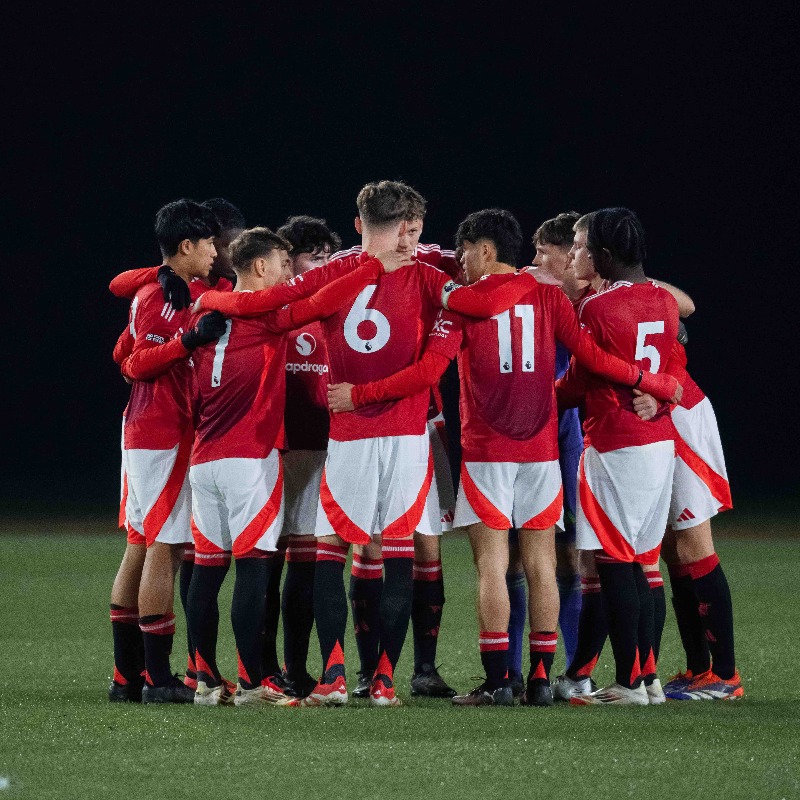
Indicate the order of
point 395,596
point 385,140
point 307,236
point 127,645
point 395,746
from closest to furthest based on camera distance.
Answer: point 395,746, point 395,596, point 127,645, point 307,236, point 385,140

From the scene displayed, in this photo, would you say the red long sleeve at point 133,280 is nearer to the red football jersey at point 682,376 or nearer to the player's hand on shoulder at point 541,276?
the player's hand on shoulder at point 541,276

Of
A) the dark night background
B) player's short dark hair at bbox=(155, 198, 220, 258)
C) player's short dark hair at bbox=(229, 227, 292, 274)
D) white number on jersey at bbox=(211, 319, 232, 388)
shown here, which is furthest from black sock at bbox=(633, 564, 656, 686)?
the dark night background

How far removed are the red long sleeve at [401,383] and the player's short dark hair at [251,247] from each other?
1.90 feet

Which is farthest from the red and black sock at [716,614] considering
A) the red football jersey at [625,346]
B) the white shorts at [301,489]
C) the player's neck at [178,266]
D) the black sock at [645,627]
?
the player's neck at [178,266]

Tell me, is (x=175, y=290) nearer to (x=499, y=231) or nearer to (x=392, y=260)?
(x=392, y=260)

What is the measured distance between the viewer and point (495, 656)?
440 centimetres

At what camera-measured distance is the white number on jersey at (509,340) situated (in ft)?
14.8

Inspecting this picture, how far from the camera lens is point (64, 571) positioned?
891cm

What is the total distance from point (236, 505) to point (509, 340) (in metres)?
1.06

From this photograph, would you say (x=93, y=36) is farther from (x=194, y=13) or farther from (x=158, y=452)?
(x=158, y=452)

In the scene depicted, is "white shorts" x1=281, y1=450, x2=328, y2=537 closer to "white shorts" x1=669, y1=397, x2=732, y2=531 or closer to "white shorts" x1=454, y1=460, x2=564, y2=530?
"white shorts" x1=454, y1=460, x2=564, y2=530

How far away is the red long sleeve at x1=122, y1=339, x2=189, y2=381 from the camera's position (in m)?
4.50

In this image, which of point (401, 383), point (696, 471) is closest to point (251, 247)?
point (401, 383)

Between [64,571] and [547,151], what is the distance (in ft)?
27.3
